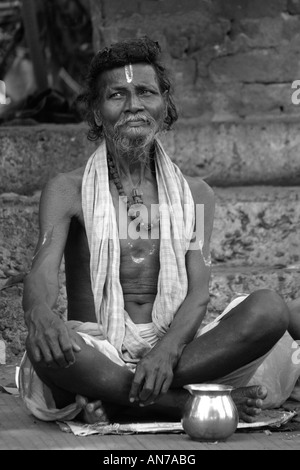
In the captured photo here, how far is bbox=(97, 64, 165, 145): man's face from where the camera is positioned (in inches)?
184

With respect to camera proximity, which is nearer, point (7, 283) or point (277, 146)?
point (7, 283)

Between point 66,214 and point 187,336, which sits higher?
point 66,214

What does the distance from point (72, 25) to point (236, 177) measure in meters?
2.41

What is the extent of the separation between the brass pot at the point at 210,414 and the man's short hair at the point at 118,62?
4.93 feet

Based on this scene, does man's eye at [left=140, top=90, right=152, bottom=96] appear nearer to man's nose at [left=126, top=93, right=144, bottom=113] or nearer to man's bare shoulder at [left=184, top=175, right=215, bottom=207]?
man's nose at [left=126, top=93, right=144, bottom=113]

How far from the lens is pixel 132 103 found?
467 cm

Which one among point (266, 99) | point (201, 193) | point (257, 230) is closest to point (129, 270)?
point (201, 193)

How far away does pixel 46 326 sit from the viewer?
4102 mm

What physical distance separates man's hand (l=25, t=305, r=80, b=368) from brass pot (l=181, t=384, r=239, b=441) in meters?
0.47

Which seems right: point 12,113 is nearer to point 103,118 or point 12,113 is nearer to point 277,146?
point 277,146

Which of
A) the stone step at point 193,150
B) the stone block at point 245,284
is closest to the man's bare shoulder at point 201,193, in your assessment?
the stone block at point 245,284

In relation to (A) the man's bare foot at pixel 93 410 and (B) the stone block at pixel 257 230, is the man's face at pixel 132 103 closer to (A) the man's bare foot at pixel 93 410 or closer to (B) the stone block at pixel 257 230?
(A) the man's bare foot at pixel 93 410

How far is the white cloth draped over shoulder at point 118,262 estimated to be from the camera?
4551 millimetres
